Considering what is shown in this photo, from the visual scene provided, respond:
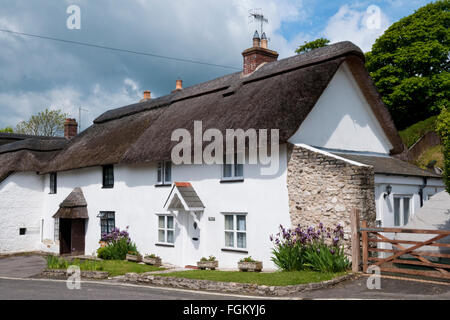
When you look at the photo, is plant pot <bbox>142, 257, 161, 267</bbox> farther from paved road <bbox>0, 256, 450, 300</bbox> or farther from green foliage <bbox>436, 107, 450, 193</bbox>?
green foliage <bbox>436, 107, 450, 193</bbox>

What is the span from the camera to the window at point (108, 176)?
21648mm

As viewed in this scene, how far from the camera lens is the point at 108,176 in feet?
72.0

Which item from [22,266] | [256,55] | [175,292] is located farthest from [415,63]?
[22,266]

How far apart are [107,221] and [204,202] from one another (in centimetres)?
720

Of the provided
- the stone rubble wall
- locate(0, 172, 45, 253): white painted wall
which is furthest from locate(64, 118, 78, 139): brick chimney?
the stone rubble wall

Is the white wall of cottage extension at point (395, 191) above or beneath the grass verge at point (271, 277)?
above

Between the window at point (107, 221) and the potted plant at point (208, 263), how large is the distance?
6878 mm

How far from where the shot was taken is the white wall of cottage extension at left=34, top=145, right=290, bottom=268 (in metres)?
14.5

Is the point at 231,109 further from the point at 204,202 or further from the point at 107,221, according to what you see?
the point at 107,221

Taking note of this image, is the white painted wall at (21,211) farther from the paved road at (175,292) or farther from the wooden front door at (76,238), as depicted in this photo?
the paved road at (175,292)

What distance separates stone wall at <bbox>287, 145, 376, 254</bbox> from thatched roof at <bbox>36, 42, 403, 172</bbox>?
114 cm

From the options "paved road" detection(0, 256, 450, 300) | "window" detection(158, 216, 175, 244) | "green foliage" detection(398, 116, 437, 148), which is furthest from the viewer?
"green foliage" detection(398, 116, 437, 148)

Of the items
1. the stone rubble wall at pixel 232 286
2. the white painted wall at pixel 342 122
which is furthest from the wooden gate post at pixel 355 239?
the white painted wall at pixel 342 122

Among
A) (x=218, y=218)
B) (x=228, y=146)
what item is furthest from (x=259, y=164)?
(x=218, y=218)
